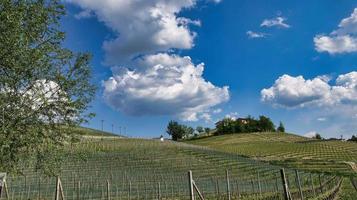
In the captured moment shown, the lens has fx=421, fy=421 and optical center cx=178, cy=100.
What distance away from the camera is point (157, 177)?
46.0 metres

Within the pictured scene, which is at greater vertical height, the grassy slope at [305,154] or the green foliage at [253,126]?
the green foliage at [253,126]

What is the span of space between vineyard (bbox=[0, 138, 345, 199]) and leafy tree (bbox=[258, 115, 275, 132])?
114 metres

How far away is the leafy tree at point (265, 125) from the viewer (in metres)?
195

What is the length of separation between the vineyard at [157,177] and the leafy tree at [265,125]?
114 meters

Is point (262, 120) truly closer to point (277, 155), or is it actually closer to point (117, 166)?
point (277, 155)

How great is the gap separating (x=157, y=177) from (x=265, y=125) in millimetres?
155804

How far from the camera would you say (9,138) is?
60.5 ft

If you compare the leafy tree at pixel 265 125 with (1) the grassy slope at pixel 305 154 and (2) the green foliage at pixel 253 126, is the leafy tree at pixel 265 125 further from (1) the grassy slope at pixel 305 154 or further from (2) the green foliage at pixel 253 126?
(1) the grassy slope at pixel 305 154

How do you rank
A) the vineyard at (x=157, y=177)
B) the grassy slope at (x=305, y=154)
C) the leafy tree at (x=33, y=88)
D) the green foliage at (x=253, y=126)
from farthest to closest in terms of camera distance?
the green foliage at (x=253, y=126)
the grassy slope at (x=305, y=154)
the vineyard at (x=157, y=177)
the leafy tree at (x=33, y=88)

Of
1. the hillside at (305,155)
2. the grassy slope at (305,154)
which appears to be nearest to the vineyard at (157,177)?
the grassy slope at (305,154)

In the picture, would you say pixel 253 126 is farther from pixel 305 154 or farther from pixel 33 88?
pixel 33 88

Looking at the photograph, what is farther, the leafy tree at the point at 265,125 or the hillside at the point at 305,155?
the leafy tree at the point at 265,125

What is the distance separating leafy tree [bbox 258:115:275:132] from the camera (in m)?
195

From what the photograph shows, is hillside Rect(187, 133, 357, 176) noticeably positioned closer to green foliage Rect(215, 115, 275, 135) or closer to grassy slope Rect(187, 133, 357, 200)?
grassy slope Rect(187, 133, 357, 200)
